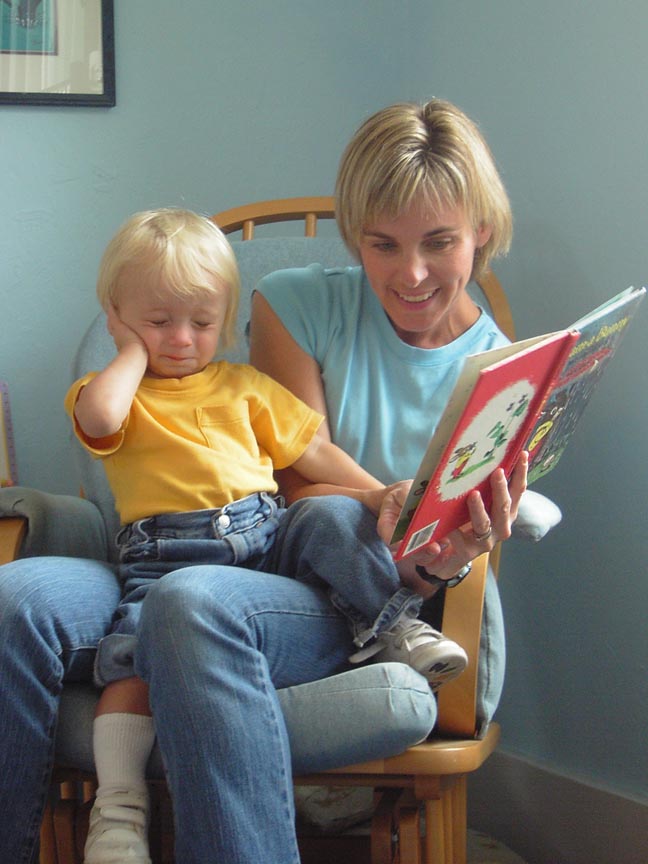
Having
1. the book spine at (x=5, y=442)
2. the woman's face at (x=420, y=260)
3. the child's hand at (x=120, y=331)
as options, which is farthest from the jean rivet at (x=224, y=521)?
the book spine at (x=5, y=442)

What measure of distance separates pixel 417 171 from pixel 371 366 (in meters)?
0.27

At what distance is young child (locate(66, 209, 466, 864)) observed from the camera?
3.69 ft

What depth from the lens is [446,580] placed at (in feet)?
3.75

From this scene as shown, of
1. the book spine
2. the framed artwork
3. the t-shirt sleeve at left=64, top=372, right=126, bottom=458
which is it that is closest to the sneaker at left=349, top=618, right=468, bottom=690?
the t-shirt sleeve at left=64, top=372, right=126, bottom=458

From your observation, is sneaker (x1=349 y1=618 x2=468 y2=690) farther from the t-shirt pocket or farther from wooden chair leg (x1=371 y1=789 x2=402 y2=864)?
the t-shirt pocket

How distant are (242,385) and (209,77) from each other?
0.81 m

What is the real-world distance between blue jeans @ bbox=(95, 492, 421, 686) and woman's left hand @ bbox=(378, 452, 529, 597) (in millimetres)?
28

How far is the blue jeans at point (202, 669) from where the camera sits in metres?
0.96

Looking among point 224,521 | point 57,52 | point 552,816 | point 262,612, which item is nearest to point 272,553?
point 224,521

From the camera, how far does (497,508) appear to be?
3.62 ft

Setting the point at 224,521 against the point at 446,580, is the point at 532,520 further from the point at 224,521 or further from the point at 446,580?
the point at 224,521

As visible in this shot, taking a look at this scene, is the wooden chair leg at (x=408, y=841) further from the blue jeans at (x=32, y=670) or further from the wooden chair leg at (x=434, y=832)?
the blue jeans at (x=32, y=670)

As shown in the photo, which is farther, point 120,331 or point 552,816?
point 552,816

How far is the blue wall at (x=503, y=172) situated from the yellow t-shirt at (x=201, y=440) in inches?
19.9
